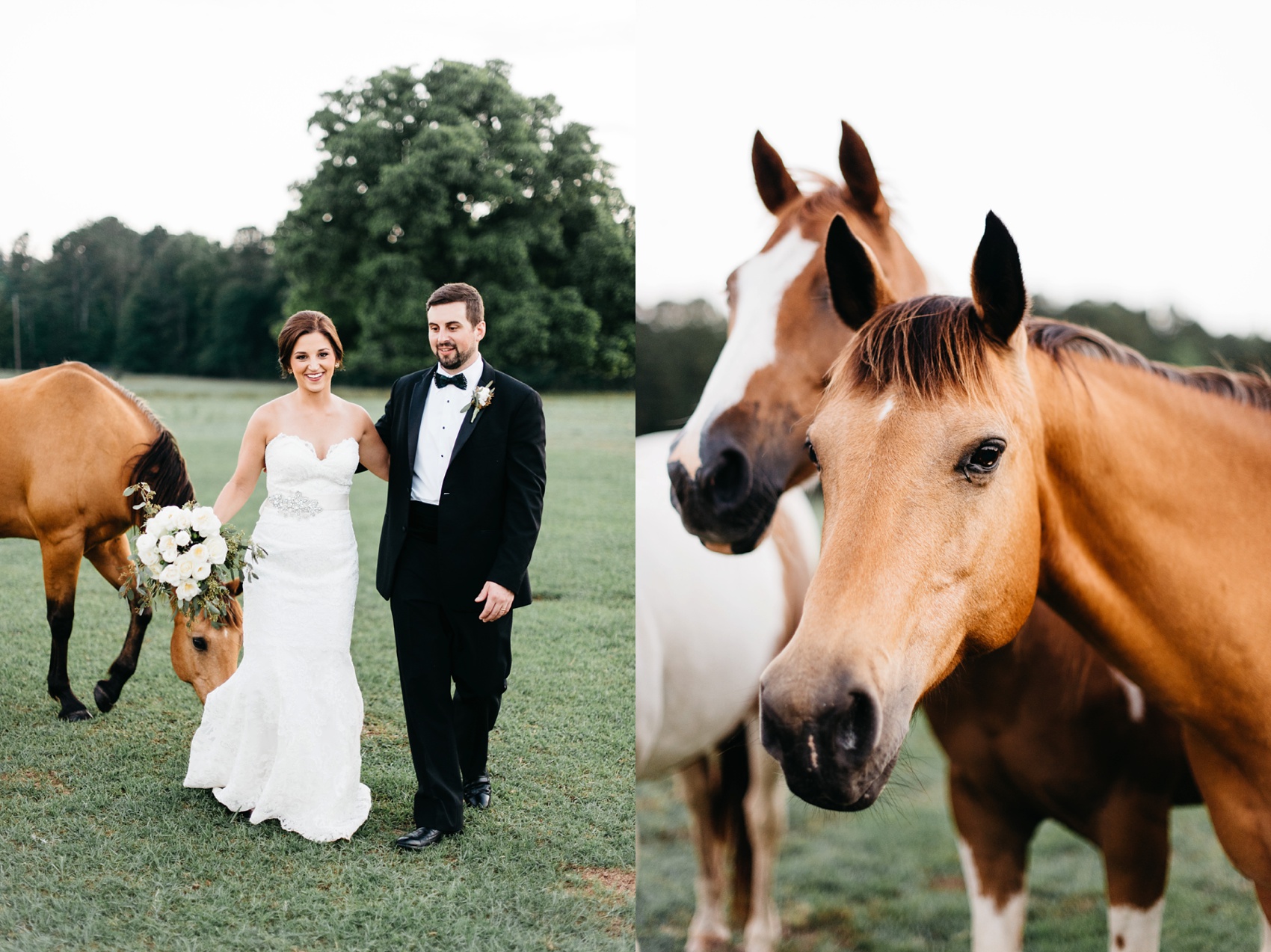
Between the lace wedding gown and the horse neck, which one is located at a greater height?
the horse neck

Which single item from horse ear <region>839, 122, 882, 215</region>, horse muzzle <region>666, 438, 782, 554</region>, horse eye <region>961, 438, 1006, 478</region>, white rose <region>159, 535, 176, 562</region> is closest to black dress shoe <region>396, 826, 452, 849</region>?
white rose <region>159, 535, 176, 562</region>

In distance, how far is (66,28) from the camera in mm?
3797

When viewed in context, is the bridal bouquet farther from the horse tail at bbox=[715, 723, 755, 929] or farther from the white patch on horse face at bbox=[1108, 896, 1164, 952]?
the white patch on horse face at bbox=[1108, 896, 1164, 952]

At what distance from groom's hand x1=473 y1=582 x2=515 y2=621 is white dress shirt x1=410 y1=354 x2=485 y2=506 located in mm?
311

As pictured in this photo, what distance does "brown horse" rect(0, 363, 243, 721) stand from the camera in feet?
10.7

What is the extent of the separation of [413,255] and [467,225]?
14.2 inches

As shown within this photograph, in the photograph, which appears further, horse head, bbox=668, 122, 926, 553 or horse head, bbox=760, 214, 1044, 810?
horse head, bbox=668, 122, 926, 553

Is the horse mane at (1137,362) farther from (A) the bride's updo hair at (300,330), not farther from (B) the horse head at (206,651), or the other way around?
(B) the horse head at (206,651)

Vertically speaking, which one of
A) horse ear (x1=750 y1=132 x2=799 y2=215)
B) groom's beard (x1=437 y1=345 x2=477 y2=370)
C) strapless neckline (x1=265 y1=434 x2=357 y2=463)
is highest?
horse ear (x1=750 y1=132 x2=799 y2=215)

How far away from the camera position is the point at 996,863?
6.81ft

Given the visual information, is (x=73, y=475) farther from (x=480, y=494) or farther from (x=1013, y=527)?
(x=1013, y=527)

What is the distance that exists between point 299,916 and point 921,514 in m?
2.00

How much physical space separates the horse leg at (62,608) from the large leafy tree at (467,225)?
1744 millimetres

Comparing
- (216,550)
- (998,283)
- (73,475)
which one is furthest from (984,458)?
(73,475)
